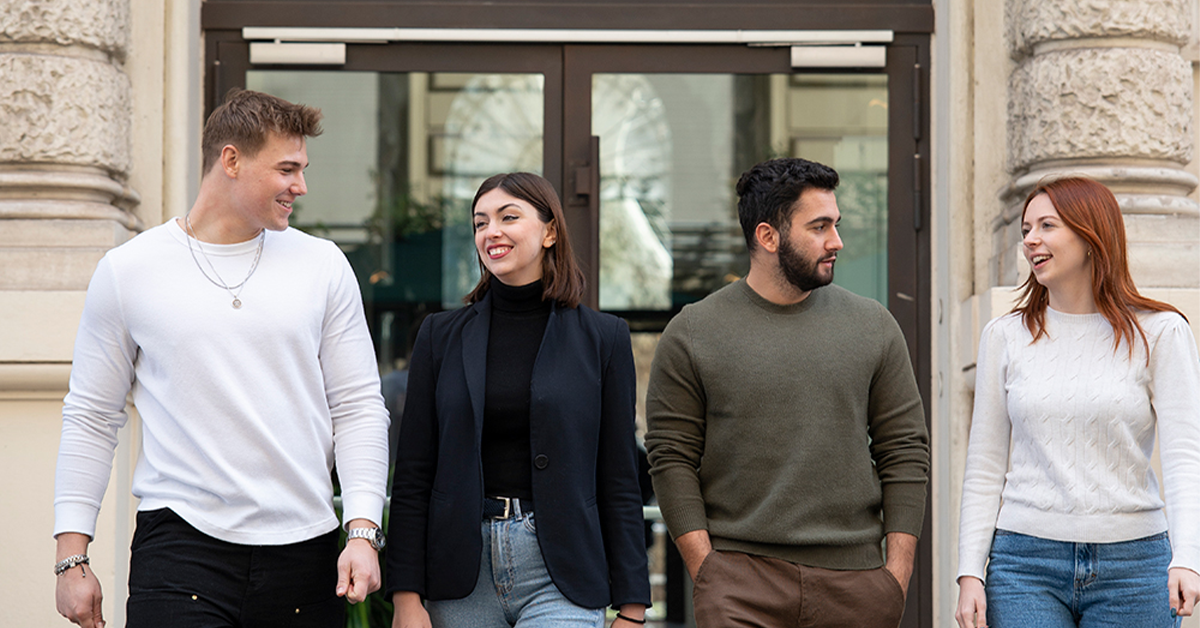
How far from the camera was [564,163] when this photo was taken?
5.54 meters

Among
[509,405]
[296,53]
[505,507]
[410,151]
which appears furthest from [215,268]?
[410,151]

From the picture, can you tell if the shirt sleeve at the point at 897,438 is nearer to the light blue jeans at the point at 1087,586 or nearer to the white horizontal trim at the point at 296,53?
the light blue jeans at the point at 1087,586

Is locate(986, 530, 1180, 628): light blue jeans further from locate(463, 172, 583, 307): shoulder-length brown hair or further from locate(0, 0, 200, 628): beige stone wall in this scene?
locate(0, 0, 200, 628): beige stone wall

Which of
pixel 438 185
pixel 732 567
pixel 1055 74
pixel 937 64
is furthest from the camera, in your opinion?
pixel 438 185

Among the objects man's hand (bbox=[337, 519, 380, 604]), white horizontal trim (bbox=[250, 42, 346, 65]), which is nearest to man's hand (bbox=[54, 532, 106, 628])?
man's hand (bbox=[337, 519, 380, 604])

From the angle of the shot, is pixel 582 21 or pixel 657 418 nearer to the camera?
pixel 657 418

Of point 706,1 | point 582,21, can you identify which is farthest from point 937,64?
point 582,21

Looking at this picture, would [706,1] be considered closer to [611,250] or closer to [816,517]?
[611,250]

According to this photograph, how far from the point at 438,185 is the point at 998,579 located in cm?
345

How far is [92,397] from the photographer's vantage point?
306cm

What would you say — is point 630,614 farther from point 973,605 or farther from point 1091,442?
point 1091,442

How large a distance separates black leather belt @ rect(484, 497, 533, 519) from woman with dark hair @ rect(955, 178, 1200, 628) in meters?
1.10

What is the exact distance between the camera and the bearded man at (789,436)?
3.20 m

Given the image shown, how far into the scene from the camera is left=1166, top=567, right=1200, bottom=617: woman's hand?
9.86ft
